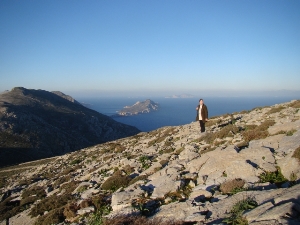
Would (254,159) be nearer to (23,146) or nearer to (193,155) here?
(193,155)

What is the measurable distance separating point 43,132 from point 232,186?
9574cm

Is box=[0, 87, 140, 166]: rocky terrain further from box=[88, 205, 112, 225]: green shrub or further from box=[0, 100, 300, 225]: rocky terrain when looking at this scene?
box=[88, 205, 112, 225]: green shrub

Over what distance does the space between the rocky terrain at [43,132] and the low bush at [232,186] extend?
7559 cm

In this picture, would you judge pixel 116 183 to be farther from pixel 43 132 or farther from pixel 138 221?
pixel 43 132

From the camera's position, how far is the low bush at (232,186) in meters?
8.09

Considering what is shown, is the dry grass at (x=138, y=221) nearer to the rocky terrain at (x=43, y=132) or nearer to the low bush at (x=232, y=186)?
the low bush at (x=232, y=186)

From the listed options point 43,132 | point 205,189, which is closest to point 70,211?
point 205,189

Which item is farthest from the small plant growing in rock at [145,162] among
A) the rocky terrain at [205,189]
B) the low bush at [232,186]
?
the low bush at [232,186]

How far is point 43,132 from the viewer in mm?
90875

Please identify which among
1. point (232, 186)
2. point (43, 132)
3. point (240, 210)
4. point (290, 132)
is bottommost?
point (43, 132)

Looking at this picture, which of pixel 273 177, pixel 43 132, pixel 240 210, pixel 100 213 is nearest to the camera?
pixel 240 210

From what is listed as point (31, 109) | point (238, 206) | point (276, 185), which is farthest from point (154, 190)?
point (31, 109)

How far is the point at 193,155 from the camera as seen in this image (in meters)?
13.4

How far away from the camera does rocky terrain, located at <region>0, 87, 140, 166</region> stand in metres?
77.2
